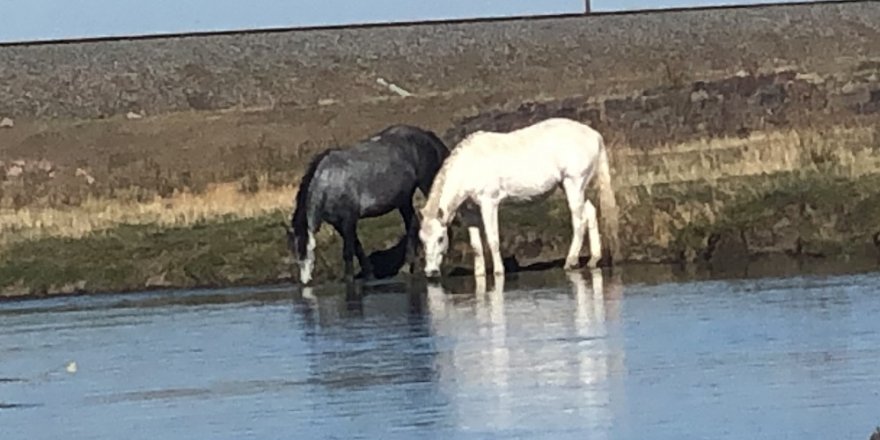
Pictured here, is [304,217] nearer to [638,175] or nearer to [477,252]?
[477,252]

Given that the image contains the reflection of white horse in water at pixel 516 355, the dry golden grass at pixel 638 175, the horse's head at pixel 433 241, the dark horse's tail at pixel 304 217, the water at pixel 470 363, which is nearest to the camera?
the water at pixel 470 363

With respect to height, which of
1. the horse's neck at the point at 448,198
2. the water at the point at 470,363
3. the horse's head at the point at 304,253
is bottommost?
the water at the point at 470,363

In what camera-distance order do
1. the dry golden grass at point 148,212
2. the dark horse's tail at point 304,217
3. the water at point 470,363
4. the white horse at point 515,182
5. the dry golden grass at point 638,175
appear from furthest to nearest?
the dry golden grass at point 148,212, the dry golden grass at point 638,175, the dark horse's tail at point 304,217, the white horse at point 515,182, the water at point 470,363

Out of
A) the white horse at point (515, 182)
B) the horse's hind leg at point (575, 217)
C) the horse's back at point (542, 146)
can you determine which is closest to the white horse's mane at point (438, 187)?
the white horse at point (515, 182)

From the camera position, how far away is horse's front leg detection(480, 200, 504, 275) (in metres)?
22.9

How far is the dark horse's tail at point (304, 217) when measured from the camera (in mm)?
23703

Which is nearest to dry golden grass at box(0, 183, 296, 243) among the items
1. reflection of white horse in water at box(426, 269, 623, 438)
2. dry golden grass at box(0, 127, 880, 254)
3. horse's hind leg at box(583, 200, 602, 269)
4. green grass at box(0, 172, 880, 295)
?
dry golden grass at box(0, 127, 880, 254)

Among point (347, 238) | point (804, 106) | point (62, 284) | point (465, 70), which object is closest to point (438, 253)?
point (347, 238)

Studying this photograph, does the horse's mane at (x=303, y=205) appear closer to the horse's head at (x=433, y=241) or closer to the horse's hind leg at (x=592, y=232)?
the horse's head at (x=433, y=241)

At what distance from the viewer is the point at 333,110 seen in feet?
184

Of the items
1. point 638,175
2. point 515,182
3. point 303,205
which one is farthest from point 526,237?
point 638,175

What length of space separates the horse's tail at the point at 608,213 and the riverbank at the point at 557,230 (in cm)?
13

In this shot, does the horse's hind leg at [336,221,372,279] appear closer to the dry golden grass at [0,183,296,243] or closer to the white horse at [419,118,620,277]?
the white horse at [419,118,620,277]

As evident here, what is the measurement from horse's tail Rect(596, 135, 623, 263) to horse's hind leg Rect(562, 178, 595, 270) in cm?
22
